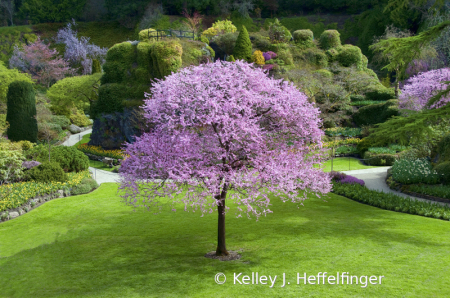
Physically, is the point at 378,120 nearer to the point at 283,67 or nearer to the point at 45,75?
the point at 283,67

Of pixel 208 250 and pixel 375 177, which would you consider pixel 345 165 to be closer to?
pixel 375 177

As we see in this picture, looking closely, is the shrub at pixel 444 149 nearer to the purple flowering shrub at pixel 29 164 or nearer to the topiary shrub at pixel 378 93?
the topiary shrub at pixel 378 93

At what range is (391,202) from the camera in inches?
562

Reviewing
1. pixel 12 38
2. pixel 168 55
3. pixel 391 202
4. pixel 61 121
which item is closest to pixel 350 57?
pixel 168 55

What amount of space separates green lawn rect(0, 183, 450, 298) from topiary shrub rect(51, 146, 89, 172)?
547cm

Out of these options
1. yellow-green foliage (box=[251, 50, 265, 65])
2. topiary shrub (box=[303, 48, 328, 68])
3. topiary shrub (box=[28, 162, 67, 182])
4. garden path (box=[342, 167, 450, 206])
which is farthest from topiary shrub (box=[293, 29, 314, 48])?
topiary shrub (box=[28, 162, 67, 182])

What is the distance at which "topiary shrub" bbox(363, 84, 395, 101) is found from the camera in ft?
113

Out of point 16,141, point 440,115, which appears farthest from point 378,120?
point 16,141

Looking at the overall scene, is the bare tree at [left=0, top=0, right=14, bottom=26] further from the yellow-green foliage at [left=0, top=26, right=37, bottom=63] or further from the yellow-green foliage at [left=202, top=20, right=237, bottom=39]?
the yellow-green foliage at [left=202, top=20, right=237, bottom=39]

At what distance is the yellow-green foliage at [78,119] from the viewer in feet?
125

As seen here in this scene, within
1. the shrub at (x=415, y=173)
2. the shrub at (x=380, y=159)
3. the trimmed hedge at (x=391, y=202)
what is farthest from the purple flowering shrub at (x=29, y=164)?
the shrub at (x=380, y=159)

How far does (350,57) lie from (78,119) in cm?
2737

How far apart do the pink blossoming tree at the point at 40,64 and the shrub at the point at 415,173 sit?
4022 centimetres

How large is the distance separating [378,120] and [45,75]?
36773 mm
